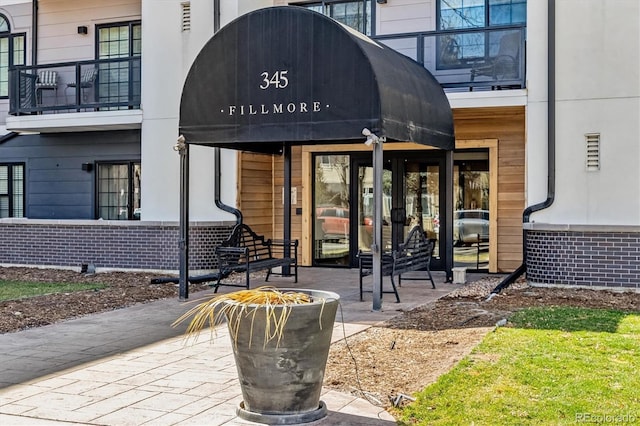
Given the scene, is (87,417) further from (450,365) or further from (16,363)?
(450,365)

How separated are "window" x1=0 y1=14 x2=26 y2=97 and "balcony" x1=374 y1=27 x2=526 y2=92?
9.87m

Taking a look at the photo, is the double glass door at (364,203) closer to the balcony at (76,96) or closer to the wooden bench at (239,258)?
the wooden bench at (239,258)

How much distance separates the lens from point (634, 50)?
11859 millimetres

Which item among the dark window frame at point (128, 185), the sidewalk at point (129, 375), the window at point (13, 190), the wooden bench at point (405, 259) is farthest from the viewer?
the window at point (13, 190)

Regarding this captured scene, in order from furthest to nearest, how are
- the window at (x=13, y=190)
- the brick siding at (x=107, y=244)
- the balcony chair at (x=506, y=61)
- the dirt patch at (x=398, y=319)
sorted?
the window at (x=13, y=190) < the brick siding at (x=107, y=244) < the balcony chair at (x=506, y=61) < the dirt patch at (x=398, y=319)

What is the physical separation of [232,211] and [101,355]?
7.17m

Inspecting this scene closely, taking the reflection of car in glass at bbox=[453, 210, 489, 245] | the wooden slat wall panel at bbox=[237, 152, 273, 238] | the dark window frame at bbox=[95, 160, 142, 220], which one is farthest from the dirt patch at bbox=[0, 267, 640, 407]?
the wooden slat wall panel at bbox=[237, 152, 273, 238]

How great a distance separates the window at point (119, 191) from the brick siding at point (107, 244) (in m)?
1.50

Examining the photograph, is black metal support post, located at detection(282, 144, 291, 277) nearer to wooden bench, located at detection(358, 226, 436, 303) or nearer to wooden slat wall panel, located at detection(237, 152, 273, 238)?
wooden slat wall panel, located at detection(237, 152, 273, 238)

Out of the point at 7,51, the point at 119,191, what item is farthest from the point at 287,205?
the point at 7,51

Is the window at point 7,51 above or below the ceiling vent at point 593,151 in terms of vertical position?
above

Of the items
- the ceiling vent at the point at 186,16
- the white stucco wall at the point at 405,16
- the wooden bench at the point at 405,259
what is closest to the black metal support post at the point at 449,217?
the wooden bench at the point at 405,259

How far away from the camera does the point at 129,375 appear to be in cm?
686

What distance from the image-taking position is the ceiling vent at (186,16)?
15.1m
